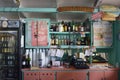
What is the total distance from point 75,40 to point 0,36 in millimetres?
1956

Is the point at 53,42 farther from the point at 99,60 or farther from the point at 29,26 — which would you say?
the point at 99,60

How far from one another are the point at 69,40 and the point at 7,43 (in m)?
1.63

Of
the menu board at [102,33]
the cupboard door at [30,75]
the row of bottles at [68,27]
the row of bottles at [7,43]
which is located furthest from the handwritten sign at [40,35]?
the menu board at [102,33]

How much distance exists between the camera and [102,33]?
531 centimetres

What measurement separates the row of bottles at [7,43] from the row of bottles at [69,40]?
1.04 m

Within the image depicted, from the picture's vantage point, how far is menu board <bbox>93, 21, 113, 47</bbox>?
5.26 meters

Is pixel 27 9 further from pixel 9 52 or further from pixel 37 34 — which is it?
pixel 9 52

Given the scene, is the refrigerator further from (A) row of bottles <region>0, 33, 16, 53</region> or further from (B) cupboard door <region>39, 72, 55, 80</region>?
(B) cupboard door <region>39, 72, 55, 80</region>

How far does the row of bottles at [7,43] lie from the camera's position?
498cm

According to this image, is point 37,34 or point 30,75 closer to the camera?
point 30,75

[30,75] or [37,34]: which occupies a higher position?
[37,34]

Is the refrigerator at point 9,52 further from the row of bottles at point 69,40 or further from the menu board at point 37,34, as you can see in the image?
the row of bottles at point 69,40

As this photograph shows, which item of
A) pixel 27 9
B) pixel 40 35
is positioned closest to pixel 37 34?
pixel 40 35

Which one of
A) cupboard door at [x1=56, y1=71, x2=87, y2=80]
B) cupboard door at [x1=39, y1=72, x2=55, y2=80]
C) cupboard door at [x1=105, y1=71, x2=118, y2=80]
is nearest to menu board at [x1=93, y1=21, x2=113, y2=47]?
cupboard door at [x1=105, y1=71, x2=118, y2=80]
